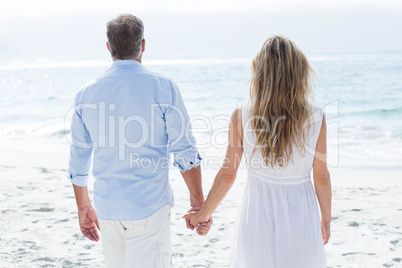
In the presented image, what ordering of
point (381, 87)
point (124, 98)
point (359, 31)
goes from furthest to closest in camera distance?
point (359, 31)
point (381, 87)
point (124, 98)

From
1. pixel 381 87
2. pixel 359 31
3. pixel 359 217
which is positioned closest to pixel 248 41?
pixel 359 31

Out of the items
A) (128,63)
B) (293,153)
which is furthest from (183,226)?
(128,63)

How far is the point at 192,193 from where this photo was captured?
2.37 m

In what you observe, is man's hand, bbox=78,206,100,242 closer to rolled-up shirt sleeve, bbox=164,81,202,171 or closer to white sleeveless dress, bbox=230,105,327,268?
rolled-up shirt sleeve, bbox=164,81,202,171

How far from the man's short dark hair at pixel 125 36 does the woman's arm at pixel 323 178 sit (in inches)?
38.2

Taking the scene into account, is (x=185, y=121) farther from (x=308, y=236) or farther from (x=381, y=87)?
(x=381, y=87)

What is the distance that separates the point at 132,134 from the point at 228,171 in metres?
0.55

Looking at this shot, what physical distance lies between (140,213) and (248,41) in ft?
253

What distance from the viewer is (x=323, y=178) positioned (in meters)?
2.25

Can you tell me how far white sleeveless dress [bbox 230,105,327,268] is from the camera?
216 cm

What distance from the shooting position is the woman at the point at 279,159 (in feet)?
6.93

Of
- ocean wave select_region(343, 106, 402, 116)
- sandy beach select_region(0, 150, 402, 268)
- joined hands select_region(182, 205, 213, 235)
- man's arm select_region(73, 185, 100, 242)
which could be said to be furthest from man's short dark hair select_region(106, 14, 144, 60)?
ocean wave select_region(343, 106, 402, 116)

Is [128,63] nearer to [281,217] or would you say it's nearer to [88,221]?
[88,221]

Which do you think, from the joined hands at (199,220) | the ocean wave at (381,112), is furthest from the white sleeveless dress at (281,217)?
the ocean wave at (381,112)
